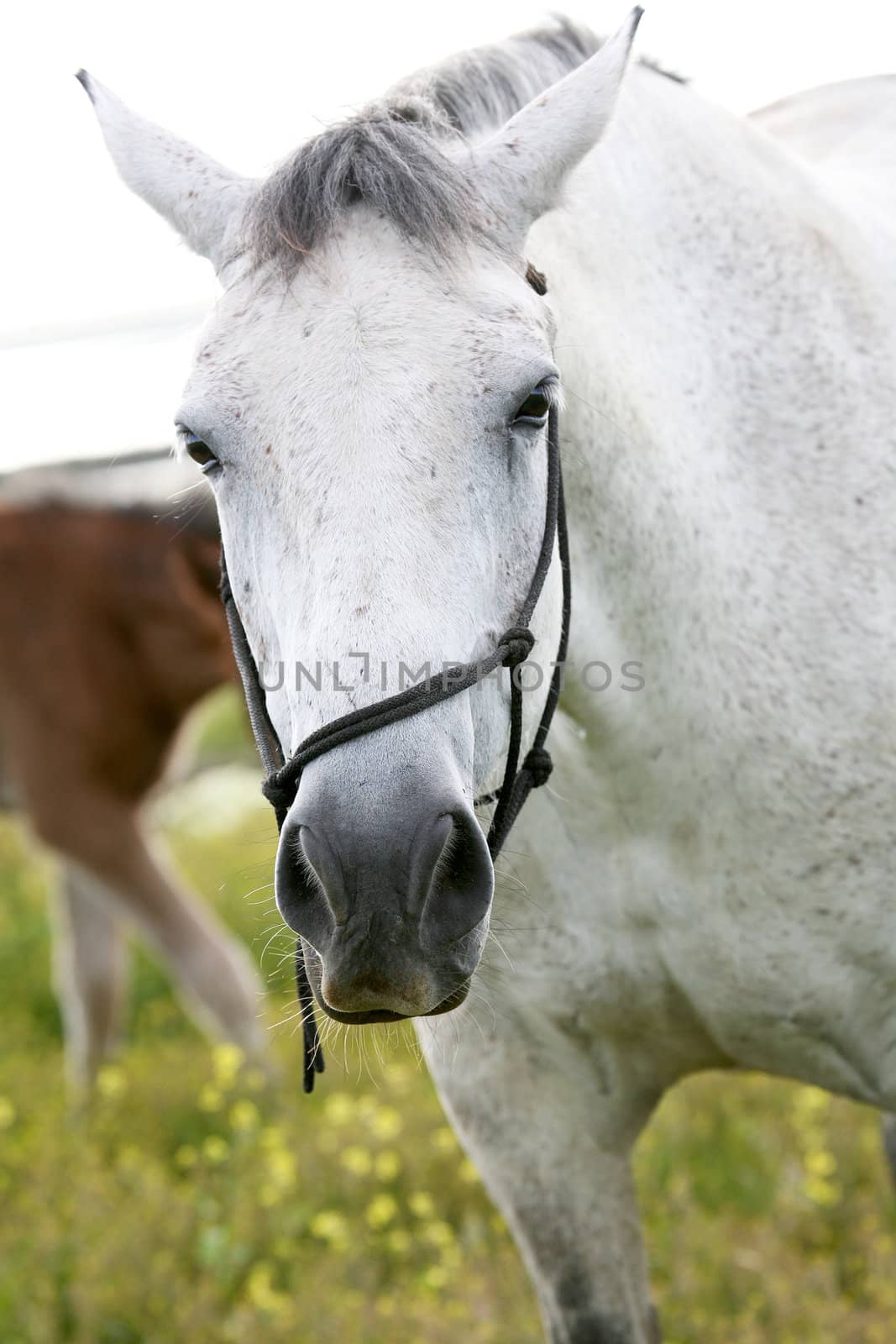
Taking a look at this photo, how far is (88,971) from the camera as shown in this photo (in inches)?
213

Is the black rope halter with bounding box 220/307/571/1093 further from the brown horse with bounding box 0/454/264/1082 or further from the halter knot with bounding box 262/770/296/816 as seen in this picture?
the brown horse with bounding box 0/454/264/1082

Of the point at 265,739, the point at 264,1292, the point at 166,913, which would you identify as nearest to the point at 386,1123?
the point at 264,1292

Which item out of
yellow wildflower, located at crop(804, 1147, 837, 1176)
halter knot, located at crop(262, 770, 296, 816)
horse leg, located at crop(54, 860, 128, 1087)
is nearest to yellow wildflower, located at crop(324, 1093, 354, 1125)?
horse leg, located at crop(54, 860, 128, 1087)

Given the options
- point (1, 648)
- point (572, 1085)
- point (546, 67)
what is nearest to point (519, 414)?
point (546, 67)

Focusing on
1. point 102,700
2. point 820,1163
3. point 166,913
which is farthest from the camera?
point 102,700

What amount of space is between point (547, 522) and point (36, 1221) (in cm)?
287

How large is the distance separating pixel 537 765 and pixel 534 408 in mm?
492

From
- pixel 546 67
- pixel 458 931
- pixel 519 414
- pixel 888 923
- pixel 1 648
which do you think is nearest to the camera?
pixel 458 931

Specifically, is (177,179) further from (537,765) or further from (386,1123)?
(386,1123)

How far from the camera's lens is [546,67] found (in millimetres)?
2143

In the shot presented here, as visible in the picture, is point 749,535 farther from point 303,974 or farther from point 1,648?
point 1,648

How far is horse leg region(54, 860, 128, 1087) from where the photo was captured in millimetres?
5277

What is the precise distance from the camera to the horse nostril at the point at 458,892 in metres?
1.49

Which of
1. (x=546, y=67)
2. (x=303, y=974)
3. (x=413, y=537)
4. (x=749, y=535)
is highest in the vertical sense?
(x=546, y=67)
